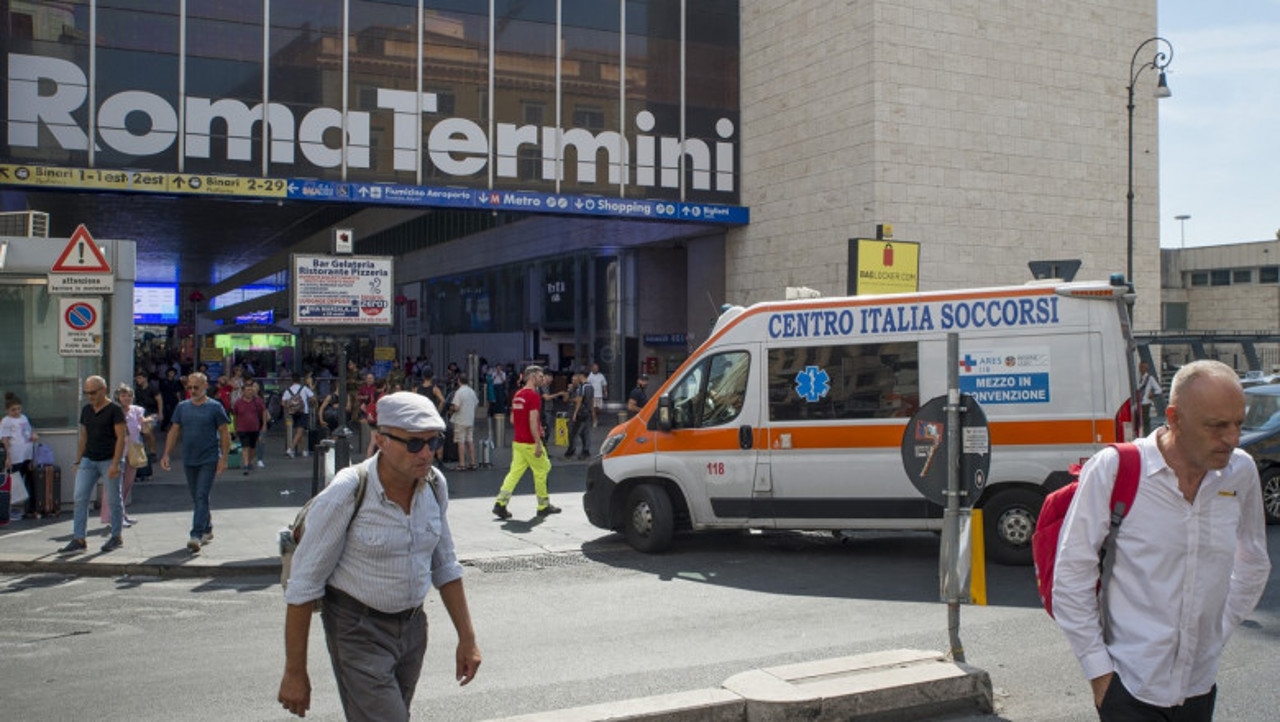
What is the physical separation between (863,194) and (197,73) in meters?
14.9

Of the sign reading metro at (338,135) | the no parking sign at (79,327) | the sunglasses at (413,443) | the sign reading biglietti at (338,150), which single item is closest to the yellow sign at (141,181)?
the sign reading biglietti at (338,150)

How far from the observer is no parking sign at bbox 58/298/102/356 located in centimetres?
1253

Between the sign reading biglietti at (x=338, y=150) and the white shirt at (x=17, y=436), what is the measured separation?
926 centimetres

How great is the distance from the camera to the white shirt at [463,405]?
1830cm

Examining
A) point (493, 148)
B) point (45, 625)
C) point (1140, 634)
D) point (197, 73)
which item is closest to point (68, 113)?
point (197, 73)

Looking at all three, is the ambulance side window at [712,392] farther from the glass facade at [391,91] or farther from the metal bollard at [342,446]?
the glass facade at [391,91]

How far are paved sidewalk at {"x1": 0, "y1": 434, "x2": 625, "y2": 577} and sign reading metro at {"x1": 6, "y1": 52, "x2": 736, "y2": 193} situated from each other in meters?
7.77

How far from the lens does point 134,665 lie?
693cm

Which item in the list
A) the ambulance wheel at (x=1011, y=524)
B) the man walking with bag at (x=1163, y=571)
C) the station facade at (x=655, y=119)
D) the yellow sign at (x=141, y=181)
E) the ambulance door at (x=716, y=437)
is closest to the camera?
the man walking with bag at (x=1163, y=571)

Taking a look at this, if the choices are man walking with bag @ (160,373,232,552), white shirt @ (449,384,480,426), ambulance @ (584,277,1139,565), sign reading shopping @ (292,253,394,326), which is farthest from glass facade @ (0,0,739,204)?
ambulance @ (584,277,1139,565)

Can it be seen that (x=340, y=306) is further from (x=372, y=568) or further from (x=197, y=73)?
(x=197, y=73)

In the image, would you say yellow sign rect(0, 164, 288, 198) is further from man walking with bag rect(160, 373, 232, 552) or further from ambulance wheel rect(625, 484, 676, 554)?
ambulance wheel rect(625, 484, 676, 554)

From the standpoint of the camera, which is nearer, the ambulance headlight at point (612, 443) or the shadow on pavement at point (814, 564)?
the shadow on pavement at point (814, 564)

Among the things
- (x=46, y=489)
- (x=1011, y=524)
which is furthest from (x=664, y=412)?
(x=46, y=489)
